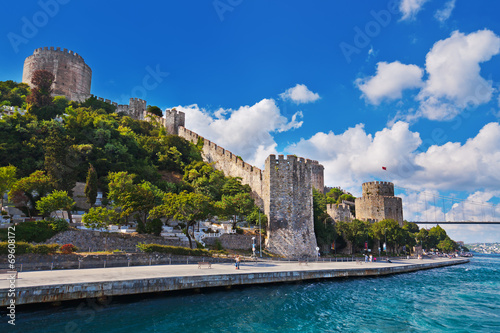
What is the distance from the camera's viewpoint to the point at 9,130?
32469 millimetres

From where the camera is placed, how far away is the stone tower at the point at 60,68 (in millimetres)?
55309

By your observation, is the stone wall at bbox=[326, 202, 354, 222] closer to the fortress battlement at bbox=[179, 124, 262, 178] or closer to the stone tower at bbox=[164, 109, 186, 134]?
the fortress battlement at bbox=[179, 124, 262, 178]

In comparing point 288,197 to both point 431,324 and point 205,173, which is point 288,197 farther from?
point 431,324

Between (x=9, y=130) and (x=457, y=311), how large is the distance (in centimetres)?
3923

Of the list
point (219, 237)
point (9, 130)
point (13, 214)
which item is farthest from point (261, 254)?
point (9, 130)

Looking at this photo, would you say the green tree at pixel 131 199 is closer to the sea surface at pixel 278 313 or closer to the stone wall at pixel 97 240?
the stone wall at pixel 97 240

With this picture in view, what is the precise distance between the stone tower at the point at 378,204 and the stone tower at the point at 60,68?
50.5 meters

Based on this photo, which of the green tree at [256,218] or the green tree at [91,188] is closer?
the green tree at [91,188]

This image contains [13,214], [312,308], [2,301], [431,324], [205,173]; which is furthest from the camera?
[205,173]

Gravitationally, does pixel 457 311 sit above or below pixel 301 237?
below

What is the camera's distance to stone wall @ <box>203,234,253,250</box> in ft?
92.4

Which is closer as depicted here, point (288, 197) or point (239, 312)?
point (239, 312)

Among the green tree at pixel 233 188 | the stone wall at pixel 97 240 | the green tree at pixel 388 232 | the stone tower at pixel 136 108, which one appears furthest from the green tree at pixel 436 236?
the stone wall at pixel 97 240

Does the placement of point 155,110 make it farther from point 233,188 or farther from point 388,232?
point 388,232
